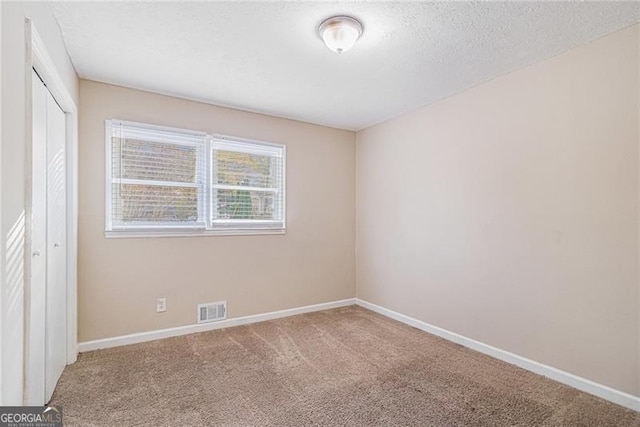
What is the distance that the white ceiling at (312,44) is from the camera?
1.92 meters

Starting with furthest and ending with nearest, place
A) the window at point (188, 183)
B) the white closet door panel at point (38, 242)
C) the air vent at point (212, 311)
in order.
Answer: the air vent at point (212, 311) → the window at point (188, 183) → the white closet door panel at point (38, 242)

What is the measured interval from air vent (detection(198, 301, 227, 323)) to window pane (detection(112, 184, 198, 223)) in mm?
914

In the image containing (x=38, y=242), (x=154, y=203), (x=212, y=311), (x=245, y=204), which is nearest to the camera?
(x=38, y=242)

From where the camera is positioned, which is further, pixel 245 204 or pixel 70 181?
pixel 245 204

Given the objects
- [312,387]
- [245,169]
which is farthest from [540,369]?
[245,169]

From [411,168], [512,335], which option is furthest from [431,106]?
[512,335]

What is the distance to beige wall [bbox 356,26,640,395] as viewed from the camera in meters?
2.10

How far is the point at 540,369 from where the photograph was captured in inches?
97.3

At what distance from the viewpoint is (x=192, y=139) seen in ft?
10.9

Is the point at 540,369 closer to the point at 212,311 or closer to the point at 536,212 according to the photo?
the point at 536,212

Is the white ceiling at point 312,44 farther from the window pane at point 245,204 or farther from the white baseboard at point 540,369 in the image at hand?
the white baseboard at point 540,369

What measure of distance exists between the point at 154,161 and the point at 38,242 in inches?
57.3

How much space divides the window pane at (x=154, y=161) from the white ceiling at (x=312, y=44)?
1.75ft

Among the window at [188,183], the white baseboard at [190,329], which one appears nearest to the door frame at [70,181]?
the white baseboard at [190,329]
